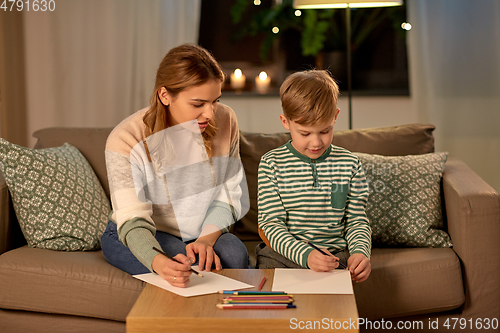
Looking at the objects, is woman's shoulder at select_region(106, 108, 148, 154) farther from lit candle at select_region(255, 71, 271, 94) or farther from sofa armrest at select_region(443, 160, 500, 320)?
lit candle at select_region(255, 71, 271, 94)

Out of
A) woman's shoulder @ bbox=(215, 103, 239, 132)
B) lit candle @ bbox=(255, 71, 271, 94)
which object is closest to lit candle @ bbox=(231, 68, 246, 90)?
lit candle @ bbox=(255, 71, 271, 94)

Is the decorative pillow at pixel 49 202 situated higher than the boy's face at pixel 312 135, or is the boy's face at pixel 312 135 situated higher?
the boy's face at pixel 312 135

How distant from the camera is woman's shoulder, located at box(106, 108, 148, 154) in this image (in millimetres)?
1415

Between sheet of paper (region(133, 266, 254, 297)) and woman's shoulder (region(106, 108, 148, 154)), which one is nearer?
sheet of paper (region(133, 266, 254, 297))

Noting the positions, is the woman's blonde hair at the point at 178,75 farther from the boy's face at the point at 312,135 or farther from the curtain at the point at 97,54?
the curtain at the point at 97,54

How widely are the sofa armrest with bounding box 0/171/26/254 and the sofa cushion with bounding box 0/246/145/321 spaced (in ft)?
0.45

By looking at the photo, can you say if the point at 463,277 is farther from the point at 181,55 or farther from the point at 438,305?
the point at 181,55

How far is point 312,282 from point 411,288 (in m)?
0.56

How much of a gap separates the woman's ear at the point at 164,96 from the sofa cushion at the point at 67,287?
51 centimetres

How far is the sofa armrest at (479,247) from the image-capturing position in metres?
1.47

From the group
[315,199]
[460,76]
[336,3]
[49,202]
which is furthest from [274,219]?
[460,76]

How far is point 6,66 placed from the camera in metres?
2.71

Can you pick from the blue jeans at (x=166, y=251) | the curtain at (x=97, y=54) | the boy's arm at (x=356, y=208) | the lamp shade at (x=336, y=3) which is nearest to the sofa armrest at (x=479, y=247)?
the boy's arm at (x=356, y=208)

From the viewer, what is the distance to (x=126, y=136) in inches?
56.1
